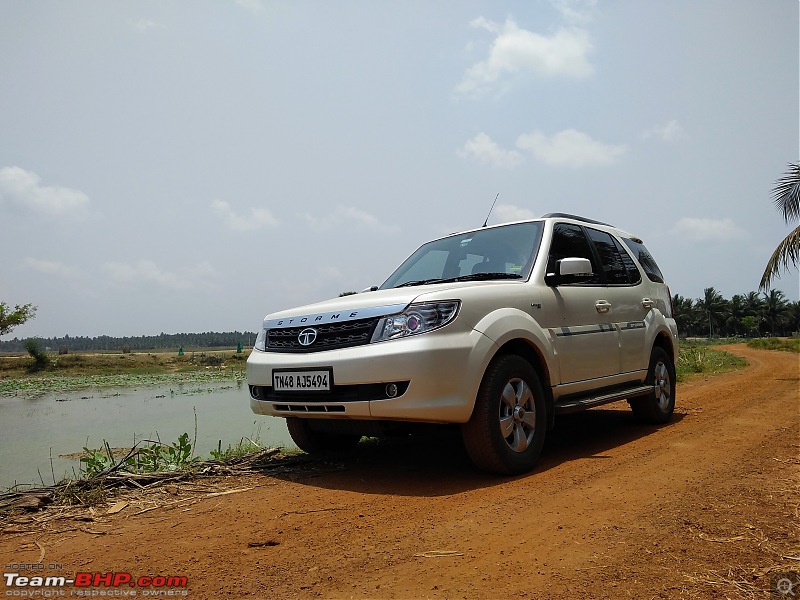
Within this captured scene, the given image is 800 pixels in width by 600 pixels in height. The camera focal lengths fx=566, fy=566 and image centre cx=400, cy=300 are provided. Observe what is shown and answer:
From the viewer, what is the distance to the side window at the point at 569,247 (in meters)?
4.96

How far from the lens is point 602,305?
5.23 meters

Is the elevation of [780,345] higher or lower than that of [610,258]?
lower

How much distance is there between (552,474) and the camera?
3994mm

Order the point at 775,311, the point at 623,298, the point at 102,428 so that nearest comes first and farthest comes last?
the point at 623,298
the point at 102,428
the point at 775,311

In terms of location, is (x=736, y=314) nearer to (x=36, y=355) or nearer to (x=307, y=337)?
(x=36, y=355)

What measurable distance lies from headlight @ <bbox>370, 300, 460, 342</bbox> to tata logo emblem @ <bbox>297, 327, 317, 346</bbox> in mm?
543

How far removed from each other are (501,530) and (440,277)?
269 cm

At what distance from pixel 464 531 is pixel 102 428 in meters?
10.6

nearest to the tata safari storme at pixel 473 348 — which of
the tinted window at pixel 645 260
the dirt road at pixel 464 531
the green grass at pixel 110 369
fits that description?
the dirt road at pixel 464 531

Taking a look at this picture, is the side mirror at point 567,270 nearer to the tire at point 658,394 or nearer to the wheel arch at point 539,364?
the wheel arch at point 539,364

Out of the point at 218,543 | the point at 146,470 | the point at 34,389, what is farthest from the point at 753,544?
the point at 34,389

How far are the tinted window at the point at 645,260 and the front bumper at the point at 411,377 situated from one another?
3418 millimetres

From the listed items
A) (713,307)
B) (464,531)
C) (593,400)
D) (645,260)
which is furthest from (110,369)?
(713,307)

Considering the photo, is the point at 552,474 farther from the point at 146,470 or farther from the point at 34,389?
the point at 34,389
